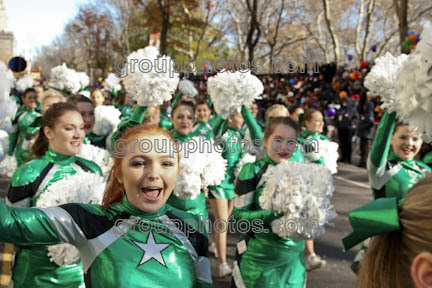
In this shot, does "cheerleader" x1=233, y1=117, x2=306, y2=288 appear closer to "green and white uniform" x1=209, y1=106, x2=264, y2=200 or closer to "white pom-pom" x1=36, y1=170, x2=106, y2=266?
"white pom-pom" x1=36, y1=170, x2=106, y2=266

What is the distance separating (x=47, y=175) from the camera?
2930 millimetres

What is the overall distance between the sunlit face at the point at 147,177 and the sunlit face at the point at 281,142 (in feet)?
4.89

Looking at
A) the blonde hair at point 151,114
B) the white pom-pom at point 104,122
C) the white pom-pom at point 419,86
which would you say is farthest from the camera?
the white pom-pom at point 104,122

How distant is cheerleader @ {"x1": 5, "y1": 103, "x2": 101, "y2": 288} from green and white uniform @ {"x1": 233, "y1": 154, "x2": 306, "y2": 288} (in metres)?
1.14

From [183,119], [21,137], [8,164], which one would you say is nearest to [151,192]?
[183,119]

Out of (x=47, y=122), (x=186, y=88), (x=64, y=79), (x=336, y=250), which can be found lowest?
(x=336, y=250)

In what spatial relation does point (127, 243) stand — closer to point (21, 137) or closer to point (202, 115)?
point (202, 115)

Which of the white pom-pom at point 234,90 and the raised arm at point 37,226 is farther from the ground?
the white pom-pom at point 234,90

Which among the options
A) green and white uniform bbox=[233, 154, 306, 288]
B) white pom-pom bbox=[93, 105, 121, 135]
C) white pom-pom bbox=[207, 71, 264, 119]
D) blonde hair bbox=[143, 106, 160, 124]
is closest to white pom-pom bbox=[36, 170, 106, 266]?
green and white uniform bbox=[233, 154, 306, 288]

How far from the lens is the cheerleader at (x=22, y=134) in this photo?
6.36 m

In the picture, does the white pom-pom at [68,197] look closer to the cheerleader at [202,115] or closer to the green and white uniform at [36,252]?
the green and white uniform at [36,252]

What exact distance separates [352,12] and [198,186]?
34954 mm

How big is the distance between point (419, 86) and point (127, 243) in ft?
4.32

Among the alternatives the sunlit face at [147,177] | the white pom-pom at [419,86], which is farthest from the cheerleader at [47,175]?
the white pom-pom at [419,86]
